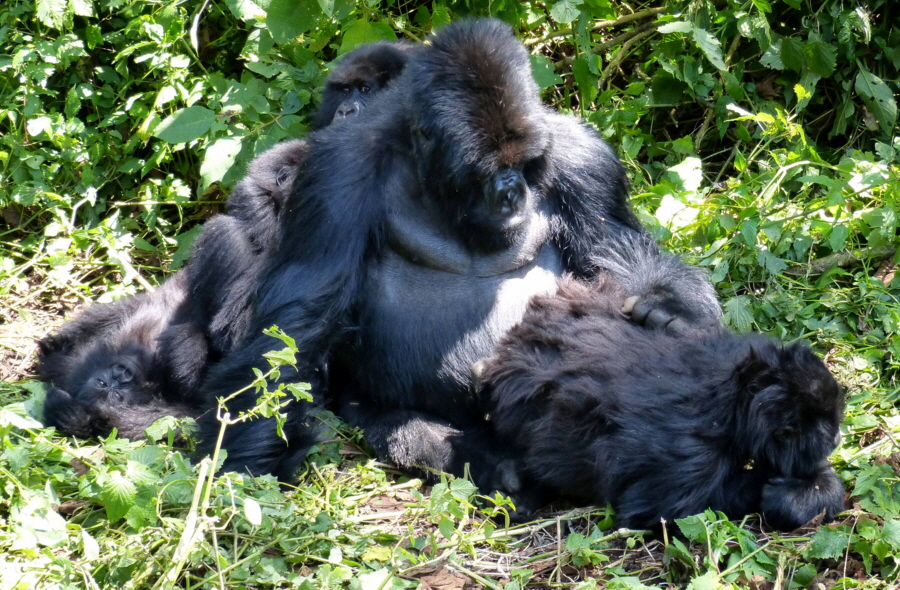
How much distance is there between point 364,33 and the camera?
5.32m

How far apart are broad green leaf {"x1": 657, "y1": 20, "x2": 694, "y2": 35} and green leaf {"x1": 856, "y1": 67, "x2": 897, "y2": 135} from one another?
43.3 inches

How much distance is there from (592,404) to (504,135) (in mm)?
1064

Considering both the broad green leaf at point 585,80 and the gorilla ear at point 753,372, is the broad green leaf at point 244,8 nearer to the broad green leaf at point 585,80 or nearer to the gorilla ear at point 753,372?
the broad green leaf at point 585,80

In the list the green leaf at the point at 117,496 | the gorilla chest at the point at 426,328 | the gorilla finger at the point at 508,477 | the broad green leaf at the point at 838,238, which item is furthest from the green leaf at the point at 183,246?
the broad green leaf at the point at 838,238

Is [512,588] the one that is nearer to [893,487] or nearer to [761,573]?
[761,573]

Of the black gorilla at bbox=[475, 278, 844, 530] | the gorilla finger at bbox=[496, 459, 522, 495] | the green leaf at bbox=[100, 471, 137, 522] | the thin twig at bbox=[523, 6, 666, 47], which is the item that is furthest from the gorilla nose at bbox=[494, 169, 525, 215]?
the thin twig at bbox=[523, 6, 666, 47]

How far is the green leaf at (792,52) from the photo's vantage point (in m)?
5.59

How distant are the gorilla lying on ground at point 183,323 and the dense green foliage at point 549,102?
0.20m

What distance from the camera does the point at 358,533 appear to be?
3.31m

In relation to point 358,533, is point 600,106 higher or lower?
higher

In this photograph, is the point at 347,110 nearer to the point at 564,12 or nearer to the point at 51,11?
the point at 564,12

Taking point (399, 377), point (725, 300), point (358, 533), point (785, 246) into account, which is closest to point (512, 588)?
point (358, 533)

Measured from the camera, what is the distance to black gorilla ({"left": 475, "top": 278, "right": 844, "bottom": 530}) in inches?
128

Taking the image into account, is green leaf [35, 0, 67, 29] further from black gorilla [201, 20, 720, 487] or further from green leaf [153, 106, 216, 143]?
black gorilla [201, 20, 720, 487]
